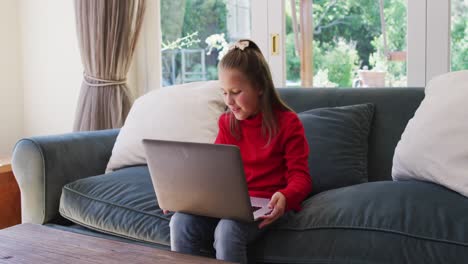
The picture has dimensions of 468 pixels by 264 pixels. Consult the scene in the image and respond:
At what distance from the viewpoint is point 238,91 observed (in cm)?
176

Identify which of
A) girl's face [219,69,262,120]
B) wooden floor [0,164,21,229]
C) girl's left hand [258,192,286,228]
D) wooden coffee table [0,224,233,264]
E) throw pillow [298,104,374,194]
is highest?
girl's face [219,69,262,120]

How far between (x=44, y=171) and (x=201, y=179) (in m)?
1.00

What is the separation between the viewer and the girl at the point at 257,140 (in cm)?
166

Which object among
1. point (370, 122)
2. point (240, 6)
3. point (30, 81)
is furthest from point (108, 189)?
point (30, 81)

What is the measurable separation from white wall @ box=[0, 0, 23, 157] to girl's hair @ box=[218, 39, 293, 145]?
235 centimetres

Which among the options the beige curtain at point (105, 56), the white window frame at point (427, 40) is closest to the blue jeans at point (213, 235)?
the white window frame at point (427, 40)

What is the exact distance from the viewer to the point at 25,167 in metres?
2.24

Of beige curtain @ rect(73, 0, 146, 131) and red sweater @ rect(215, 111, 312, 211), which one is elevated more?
beige curtain @ rect(73, 0, 146, 131)

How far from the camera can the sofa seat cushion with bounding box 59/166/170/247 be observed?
1896mm

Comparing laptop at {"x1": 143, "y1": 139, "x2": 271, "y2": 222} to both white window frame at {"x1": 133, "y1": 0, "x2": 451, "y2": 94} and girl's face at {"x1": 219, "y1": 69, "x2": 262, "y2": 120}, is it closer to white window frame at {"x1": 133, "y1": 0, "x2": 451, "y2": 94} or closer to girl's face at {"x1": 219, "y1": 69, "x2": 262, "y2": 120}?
girl's face at {"x1": 219, "y1": 69, "x2": 262, "y2": 120}

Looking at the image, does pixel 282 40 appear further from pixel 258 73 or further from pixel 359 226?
pixel 359 226

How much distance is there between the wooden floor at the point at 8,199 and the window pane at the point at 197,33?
105cm

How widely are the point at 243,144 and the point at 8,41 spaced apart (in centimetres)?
243

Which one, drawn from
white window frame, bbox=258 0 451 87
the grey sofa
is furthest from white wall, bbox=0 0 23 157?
white window frame, bbox=258 0 451 87
